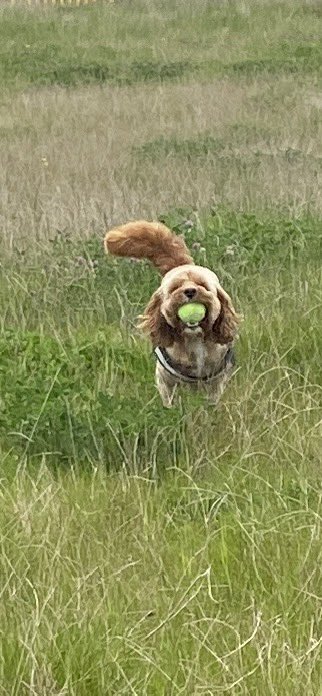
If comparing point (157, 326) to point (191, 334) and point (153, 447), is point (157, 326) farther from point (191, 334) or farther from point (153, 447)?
point (153, 447)

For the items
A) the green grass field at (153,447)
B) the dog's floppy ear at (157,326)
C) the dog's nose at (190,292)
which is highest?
the dog's nose at (190,292)

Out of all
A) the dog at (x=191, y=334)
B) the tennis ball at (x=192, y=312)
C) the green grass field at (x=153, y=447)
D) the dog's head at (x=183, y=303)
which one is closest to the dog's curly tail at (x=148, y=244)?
the dog at (x=191, y=334)

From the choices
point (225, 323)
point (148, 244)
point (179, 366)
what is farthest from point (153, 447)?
point (148, 244)

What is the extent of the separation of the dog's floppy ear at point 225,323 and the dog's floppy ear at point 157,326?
0.16 meters

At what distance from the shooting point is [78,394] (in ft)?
13.1

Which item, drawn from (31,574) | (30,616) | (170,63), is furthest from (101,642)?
(170,63)

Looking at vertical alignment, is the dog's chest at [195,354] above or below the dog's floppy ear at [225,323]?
below

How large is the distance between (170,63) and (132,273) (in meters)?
9.38

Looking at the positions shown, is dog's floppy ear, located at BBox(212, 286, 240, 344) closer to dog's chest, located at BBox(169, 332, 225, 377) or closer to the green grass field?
dog's chest, located at BBox(169, 332, 225, 377)

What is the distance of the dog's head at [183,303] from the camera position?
387 centimetres

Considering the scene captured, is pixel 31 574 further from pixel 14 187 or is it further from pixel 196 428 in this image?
pixel 14 187

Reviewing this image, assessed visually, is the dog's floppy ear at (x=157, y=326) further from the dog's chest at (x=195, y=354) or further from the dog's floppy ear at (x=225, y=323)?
the dog's floppy ear at (x=225, y=323)

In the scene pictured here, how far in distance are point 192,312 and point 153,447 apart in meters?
0.52

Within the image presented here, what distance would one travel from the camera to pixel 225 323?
400 cm
